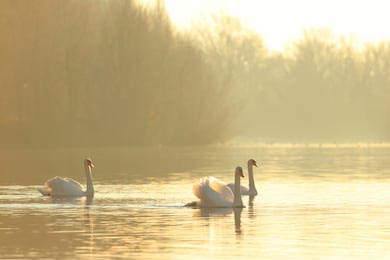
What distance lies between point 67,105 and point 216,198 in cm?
6024

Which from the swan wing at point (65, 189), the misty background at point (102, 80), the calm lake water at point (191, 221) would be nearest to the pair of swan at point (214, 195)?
the calm lake water at point (191, 221)

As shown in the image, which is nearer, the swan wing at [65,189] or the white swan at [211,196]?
the white swan at [211,196]

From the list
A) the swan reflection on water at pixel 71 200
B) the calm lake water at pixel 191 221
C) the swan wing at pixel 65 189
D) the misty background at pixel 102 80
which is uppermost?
the misty background at pixel 102 80

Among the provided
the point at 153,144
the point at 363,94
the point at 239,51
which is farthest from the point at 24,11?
the point at 363,94

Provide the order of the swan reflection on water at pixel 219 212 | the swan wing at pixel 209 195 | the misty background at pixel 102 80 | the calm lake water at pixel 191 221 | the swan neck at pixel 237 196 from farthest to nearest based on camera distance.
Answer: the misty background at pixel 102 80 → the swan neck at pixel 237 196 → the swan wing at pixel 209 195 → the swan reflection on water at pixel 219 212 → the calm lake water at pixel 191 221

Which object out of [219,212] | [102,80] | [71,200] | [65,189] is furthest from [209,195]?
[102,80]

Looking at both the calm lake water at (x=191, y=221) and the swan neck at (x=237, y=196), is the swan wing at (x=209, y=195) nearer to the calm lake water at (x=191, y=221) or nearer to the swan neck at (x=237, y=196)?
the swan neck at (x=237, y=196)

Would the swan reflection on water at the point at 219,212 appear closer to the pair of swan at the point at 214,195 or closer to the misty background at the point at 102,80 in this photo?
the pair of swan at the point at 214,195

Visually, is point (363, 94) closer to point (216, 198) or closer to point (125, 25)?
point (125, 25)

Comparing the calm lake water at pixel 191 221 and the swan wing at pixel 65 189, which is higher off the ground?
the swan wing at pixel 65 189

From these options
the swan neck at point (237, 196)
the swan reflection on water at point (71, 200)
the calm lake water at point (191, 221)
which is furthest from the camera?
the swan reflection on water at point (71, 200)

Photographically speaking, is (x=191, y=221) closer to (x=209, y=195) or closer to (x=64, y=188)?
(x=209, y=195)

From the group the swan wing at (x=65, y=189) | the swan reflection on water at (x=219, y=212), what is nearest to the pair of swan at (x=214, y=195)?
the swan reflection on water at (x=219, y=212)

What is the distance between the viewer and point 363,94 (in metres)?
130
